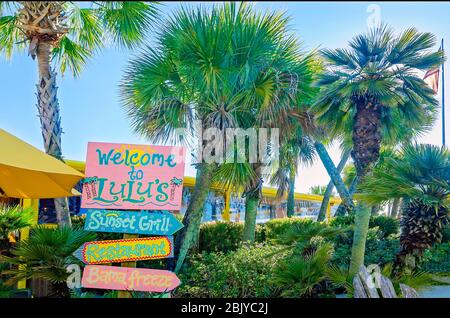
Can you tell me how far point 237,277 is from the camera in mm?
6445

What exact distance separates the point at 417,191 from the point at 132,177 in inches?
164

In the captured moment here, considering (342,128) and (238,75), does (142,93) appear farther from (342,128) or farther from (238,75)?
(342,128)

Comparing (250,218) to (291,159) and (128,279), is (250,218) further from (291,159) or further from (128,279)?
(128,279)

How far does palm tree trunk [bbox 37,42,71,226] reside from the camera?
757 cm

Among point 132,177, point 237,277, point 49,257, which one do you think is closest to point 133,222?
point 132,177

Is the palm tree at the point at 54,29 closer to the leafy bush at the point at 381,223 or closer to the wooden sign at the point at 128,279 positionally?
the wooden sign at the point at 128,279

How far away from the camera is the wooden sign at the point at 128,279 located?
5555 millimetres

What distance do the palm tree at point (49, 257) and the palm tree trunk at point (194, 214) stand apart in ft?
7.72

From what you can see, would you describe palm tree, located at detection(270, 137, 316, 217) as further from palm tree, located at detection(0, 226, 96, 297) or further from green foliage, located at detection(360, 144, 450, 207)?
palm tree, located at detection(0, 226, 96, 297)

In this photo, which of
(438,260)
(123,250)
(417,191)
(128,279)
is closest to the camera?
(128,279)

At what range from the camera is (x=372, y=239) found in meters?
9.22

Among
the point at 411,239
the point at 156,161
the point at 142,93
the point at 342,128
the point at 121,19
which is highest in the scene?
the point at 121,19
